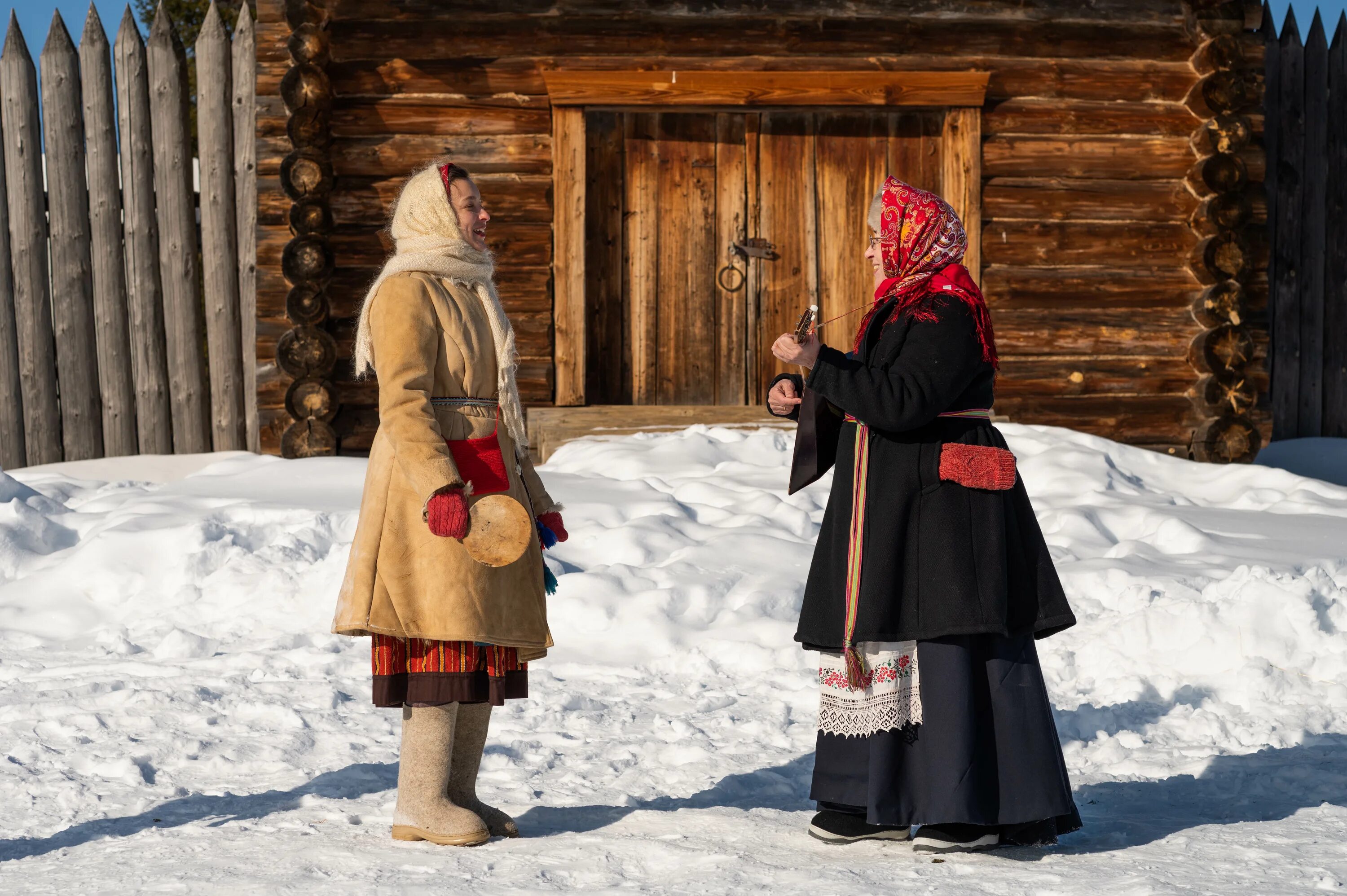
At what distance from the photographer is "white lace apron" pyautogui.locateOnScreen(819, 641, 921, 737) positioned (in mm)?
2980

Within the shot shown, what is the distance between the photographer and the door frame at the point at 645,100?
7398 mm

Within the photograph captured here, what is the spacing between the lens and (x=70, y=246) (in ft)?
25.2

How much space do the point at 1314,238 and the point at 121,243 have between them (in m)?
7.04

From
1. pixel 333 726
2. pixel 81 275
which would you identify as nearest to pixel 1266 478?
pixel 333 726

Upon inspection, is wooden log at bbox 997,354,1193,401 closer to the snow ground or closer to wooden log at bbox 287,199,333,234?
the snow ground

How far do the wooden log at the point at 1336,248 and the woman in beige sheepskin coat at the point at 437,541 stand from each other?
7074mm

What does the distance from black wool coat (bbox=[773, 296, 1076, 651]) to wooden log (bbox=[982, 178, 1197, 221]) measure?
485cm

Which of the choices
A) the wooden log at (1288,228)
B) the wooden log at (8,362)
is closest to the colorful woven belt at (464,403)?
the wooden log at (8,362)

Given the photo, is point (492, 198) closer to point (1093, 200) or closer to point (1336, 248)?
point (1093, 200)

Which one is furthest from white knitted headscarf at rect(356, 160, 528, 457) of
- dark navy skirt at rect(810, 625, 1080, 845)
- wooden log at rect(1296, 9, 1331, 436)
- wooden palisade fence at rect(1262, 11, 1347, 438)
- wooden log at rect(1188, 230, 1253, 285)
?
wooden log at rect(1296, 9, 1331, 436)

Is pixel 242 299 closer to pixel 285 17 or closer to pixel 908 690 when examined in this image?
pixel 285 17

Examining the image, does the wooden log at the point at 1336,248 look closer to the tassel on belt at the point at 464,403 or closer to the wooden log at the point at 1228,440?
the wooden log at the point at 1228,440

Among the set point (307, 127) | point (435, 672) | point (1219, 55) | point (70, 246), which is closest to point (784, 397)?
point (435, 672)

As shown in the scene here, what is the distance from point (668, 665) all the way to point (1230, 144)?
15.5 ft
